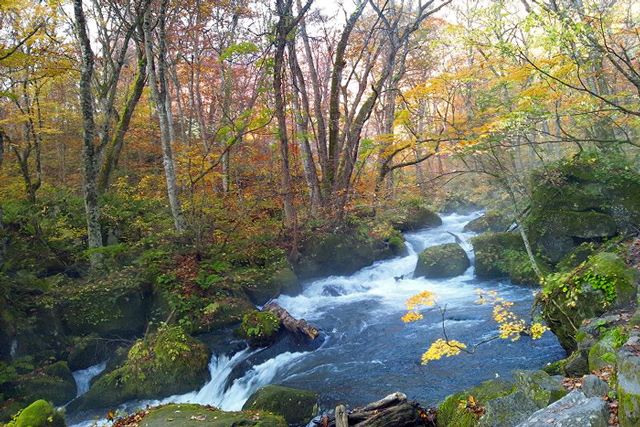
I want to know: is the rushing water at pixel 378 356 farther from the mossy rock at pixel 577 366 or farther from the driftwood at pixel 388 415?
the mossy rock at pixel 577 366

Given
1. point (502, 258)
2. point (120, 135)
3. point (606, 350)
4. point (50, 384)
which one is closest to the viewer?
point (606, 350)

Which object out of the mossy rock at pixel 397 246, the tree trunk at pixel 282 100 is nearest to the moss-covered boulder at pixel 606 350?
the tree trunk at pixel 282 100

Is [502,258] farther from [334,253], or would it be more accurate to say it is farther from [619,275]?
[619,275]

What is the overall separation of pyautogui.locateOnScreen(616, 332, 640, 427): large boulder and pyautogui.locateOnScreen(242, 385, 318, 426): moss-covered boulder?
404 centimetres

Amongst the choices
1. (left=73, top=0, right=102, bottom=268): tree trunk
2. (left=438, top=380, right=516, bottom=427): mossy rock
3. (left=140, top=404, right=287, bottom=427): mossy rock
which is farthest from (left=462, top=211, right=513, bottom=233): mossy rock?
(left=73, top=0, right=102, bottom=268): tree trunk

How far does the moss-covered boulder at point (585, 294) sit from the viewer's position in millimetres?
5664

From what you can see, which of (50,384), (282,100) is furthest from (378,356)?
(282,100)

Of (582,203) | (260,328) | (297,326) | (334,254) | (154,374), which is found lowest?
(154,374)

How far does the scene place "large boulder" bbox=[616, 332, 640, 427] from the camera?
2.81 meters

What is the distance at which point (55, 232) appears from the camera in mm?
9922

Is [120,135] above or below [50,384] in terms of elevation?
above

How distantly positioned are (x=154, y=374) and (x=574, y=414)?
663 centimetres

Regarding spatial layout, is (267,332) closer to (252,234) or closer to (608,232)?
(252,234)

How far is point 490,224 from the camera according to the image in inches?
651
